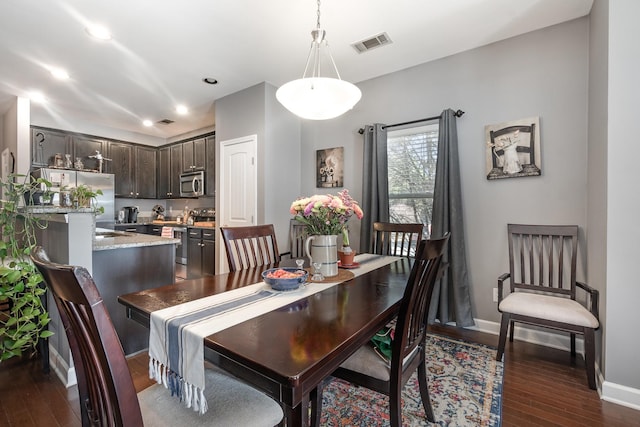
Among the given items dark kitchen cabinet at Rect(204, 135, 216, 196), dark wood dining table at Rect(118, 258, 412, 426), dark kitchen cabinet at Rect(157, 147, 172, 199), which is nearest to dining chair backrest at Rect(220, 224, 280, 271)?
dark wood dining table at Rect(118, 258, 412, 426)

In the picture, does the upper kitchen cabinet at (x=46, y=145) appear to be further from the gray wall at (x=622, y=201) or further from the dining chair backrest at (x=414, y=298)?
the gray wall at (x=622, y=201)

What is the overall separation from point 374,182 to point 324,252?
1756mm

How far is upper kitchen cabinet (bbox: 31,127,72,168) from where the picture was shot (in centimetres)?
455

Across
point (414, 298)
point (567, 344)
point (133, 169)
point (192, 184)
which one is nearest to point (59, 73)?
point (192, 184)

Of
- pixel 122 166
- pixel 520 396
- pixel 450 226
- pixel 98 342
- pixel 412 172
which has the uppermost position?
pixel 122 166

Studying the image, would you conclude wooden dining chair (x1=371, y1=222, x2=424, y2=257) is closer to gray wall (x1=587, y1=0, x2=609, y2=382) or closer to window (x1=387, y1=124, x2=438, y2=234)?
window (x1=387, y1=124, x2=438, y2=234)

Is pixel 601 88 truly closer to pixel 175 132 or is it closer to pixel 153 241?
pixel 153 241

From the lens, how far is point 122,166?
5.55m

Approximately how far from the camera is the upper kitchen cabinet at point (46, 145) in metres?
4.55

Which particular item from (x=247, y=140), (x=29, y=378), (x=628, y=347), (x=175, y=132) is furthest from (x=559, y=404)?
(x=175, y=132)

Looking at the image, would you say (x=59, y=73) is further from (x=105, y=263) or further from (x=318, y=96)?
(x=318, y=96)

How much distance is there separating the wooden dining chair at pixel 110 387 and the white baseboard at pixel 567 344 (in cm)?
206

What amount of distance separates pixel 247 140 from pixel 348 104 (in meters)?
2.10

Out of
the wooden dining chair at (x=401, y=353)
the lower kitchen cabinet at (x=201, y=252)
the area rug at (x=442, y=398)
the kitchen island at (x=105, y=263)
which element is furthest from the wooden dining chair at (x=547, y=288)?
the lower kitchen cabinet at (x=201, y=252)
